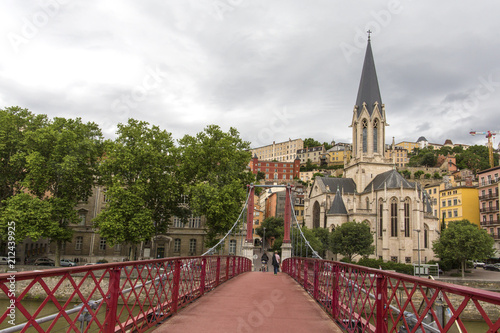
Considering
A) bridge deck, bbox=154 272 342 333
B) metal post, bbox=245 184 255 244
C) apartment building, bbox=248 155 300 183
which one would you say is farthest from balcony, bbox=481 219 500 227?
apartment building, bbox=248 155 300 183

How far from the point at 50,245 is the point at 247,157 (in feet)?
68.7

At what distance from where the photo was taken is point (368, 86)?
188 feet

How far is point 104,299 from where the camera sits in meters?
4.37

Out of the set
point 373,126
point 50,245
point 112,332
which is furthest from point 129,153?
point 373,126

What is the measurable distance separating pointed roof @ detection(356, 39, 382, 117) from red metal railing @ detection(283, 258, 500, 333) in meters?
52.9

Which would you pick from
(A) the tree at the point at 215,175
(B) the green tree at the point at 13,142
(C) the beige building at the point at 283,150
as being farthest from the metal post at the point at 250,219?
(C) the beige building at the point at 283,150

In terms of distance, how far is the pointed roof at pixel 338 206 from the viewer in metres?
49.5

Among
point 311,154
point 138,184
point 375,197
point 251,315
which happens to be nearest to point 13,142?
point 138,184

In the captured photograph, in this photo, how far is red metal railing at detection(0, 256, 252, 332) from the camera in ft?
10.6

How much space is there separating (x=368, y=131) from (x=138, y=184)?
3846 centimetres

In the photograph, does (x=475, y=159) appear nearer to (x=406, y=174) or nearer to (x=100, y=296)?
(x=406, y=174)

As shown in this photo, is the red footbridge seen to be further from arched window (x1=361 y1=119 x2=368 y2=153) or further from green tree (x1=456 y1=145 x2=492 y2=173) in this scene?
green tree (x1=456 y1=145 x2=492 y2=173)

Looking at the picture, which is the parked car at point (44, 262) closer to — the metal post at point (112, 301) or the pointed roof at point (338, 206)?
the metal post at point (112, 301)

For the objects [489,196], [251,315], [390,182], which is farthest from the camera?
[489,196]
